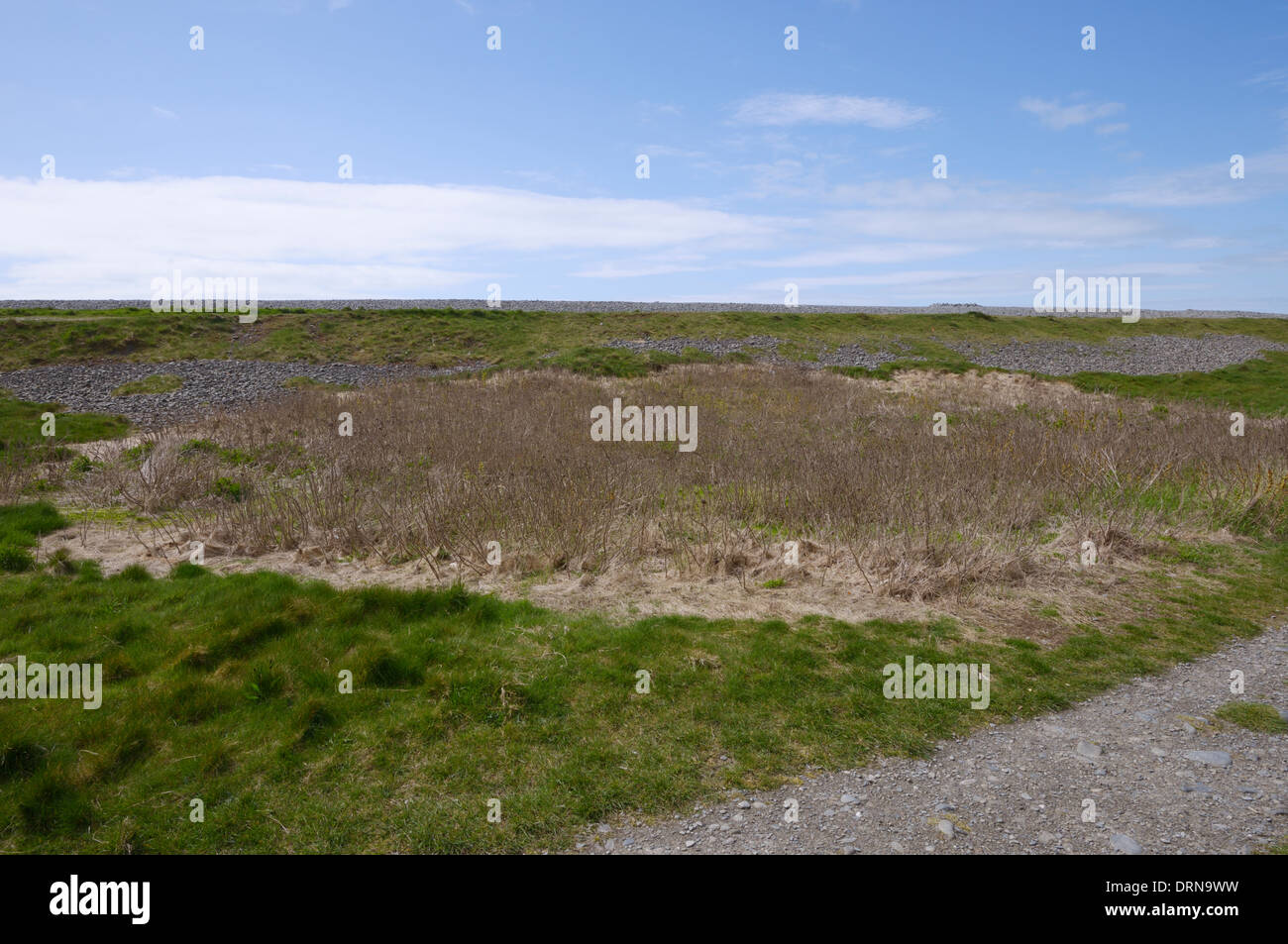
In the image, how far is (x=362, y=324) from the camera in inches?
1362

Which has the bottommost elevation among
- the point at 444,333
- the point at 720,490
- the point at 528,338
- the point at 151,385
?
the point at 720,490

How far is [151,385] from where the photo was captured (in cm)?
2361

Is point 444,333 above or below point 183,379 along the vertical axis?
above

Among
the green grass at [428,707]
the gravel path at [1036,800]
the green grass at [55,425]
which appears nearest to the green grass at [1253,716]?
the gravel path at [1036,800]

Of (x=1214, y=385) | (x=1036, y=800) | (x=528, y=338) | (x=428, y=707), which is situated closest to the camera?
(x=1036, y=800)

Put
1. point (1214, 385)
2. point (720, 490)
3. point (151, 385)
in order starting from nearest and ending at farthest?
point (720, 490) < point (151, 385) < point (1214, 385)

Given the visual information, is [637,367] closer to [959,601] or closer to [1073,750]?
[959,601]

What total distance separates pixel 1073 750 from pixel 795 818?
2277mm

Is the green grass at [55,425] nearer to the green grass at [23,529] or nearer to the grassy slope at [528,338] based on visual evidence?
the green grass at [23,529]

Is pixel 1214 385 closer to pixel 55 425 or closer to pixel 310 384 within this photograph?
pixel 310 384

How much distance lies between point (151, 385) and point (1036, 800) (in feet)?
91.1

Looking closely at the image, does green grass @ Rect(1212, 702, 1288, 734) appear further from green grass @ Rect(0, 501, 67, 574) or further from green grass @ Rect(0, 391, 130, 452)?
green grass @ Rect(0, 391, 130, 452)

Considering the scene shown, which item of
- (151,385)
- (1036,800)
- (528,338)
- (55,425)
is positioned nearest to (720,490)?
(1036,800)
